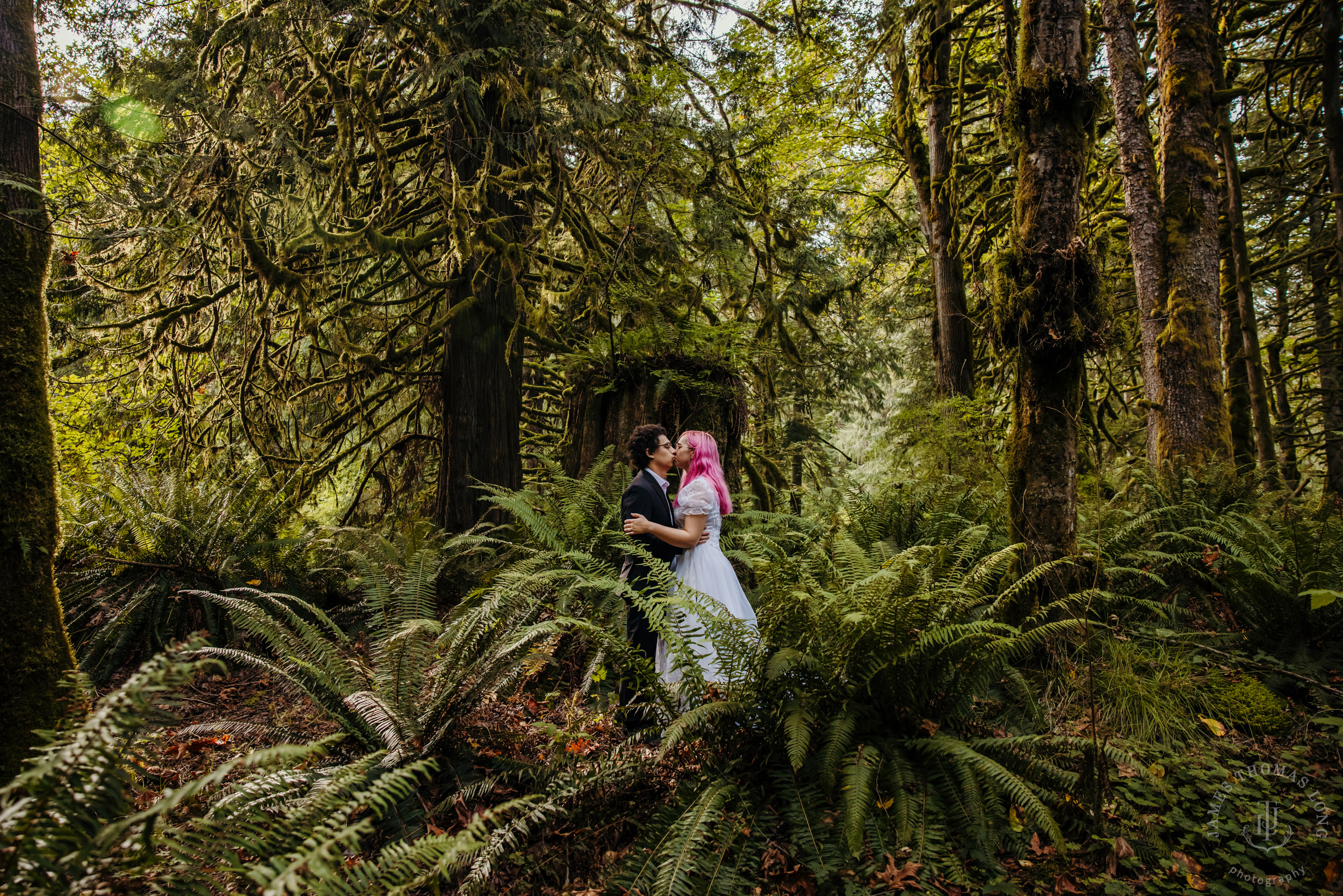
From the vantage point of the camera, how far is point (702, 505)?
14.4 ft

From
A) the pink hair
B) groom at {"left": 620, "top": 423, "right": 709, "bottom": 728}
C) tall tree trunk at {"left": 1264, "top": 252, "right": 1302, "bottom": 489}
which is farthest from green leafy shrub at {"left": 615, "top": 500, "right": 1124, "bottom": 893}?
tall tree trunk at {"left": 1264, "top": 252, "right": 1302, "bottom": 489}

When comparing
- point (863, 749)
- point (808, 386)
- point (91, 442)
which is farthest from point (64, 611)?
point (808, 386)

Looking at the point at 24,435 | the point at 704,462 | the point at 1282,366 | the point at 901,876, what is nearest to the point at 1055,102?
the point at 704,462

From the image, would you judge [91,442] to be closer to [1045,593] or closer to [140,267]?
[140,267]

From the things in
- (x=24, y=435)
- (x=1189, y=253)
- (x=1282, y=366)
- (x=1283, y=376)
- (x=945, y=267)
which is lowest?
(x=24, y=435)

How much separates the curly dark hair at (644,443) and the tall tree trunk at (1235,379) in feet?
18.1

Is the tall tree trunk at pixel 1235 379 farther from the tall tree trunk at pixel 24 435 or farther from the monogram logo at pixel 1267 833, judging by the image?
the tall tree trunk at pixel 24 435

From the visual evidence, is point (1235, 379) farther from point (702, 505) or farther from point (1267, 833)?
point (702, 505)

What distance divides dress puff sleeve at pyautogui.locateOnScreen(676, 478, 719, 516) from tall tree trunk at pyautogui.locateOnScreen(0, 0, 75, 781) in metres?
3.22

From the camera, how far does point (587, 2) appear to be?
18.6 feet

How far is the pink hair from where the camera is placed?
15.4 feet

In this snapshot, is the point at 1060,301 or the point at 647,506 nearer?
the point at 1060,301

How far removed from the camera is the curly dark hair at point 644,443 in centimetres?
442

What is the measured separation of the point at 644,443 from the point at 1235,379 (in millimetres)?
6888
